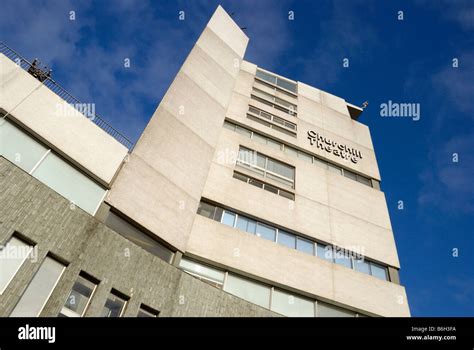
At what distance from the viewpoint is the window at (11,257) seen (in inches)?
302

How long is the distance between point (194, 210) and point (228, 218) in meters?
1.92

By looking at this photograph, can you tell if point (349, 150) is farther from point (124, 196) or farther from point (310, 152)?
point (124, 196)

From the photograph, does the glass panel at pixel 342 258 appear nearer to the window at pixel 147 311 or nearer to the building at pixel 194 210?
the building at pixel 194 210

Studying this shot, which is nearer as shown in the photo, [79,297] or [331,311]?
[79,297]

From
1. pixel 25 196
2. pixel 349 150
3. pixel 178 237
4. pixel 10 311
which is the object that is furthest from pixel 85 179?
pixel 349 150

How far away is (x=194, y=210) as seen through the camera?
13531mm

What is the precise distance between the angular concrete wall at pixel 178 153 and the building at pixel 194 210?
55 mm

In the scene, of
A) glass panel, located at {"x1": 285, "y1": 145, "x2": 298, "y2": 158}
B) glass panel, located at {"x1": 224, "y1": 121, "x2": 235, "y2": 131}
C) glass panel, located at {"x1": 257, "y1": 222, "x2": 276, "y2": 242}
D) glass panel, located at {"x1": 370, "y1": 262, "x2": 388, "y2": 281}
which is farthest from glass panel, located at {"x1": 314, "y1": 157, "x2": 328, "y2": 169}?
glass panel, located at {"x1": 257, "y1": 222, "x2": 276, "y2": 242}

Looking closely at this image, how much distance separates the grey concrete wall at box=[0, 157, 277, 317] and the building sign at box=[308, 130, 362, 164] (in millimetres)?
13201

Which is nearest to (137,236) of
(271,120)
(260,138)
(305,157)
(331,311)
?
(331,311)

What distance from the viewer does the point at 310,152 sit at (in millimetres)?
20875

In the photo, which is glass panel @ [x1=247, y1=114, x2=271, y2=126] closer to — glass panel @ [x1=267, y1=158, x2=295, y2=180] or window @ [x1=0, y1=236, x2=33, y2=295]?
glass panel @ [x1=267, y1=158, x2=295, y2=180]

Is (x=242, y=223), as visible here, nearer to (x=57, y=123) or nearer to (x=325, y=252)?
(x=325, y=252)

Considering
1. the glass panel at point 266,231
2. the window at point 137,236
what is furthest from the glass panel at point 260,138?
the window at point 137,236
